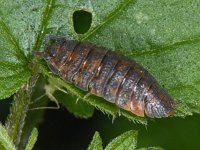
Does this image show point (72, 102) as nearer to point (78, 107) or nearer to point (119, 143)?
point (78, 107)

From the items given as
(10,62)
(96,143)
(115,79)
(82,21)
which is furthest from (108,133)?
(10,62)

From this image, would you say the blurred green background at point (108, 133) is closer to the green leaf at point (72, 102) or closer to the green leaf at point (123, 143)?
the green leaf at point (72, 102)

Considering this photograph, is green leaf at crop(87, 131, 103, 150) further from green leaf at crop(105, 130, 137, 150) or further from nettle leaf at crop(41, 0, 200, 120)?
nettle leaf at crop(41, 0, 200, 120)

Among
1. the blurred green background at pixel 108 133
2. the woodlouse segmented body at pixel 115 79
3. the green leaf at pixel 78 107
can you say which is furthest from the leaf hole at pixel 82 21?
the blurred green background at pixel 108 133

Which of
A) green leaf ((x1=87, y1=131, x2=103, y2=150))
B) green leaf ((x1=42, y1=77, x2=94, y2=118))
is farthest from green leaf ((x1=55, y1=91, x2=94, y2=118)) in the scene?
green leaf ((x1=87, y1=131, x2=103, y2=150))

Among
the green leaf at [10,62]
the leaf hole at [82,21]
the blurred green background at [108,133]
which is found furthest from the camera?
the blurred green background at [108,133]
